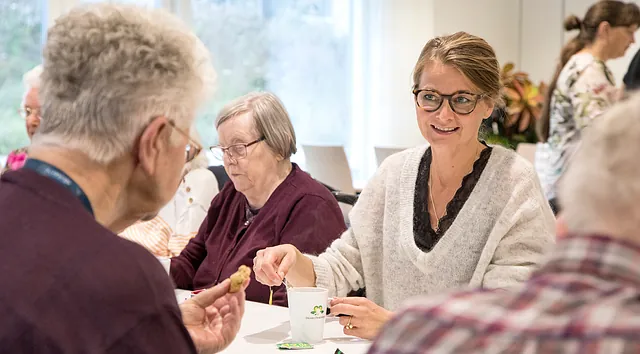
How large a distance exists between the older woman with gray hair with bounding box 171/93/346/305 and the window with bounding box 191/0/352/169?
346 cm

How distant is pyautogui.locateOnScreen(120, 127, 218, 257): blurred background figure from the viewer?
3.03 m

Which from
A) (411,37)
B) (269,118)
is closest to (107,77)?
(269,118)

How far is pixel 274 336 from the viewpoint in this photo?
1.90 meters

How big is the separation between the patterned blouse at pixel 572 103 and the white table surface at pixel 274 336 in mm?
2569

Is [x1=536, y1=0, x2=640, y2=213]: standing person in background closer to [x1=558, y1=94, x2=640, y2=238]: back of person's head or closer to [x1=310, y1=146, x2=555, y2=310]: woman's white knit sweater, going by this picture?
[x1=310, y1=146, x2=555, y2=310]: woman's white knit sweater

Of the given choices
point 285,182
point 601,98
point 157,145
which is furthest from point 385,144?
point 157,145

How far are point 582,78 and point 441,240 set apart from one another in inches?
105

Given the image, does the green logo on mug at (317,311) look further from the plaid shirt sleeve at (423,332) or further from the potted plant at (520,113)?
the potted plant at (520,113)

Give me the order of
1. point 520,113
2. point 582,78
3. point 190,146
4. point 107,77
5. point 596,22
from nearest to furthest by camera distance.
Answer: point 107,77
point 190,146
point 582,78
point 596,22
point 520,113

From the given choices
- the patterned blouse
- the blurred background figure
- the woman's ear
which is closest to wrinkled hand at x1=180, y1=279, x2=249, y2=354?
the woman's ear

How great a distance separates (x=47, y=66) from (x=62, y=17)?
0.09 meters

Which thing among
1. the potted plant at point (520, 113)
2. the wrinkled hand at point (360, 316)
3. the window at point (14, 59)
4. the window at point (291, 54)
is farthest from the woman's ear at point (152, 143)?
the potted plant at point (520, 113)

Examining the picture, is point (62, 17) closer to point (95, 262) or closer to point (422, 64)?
point (95, 262)

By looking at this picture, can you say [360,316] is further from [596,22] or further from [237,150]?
[596,22]
